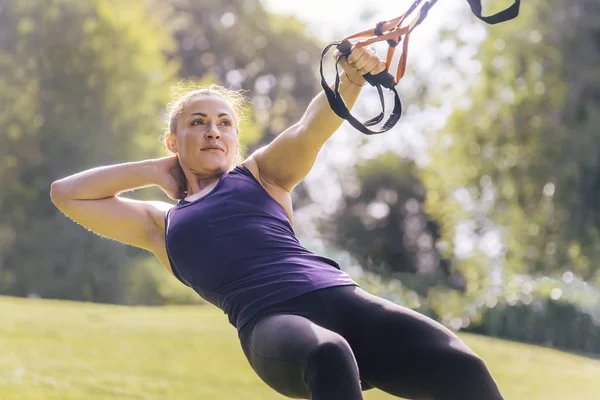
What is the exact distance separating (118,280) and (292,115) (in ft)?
35.4

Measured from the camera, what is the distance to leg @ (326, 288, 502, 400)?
1.94 metres

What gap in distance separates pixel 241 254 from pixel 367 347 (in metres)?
0.40

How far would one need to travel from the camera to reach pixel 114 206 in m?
2.56

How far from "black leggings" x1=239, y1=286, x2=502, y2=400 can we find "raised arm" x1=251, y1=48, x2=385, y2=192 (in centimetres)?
41

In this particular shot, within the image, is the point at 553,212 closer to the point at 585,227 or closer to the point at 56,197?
the point at 585,227

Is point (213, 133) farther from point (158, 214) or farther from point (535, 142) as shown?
point (535, 142)

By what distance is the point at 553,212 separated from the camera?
14.7m

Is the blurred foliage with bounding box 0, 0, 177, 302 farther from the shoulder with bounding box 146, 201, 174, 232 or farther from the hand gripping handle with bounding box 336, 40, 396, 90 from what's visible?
the hand gripping handle with bounding box 336, 40, 396, 90

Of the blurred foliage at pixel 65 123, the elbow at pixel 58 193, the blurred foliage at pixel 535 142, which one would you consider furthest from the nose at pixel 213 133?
the blurred foliage at pixel 65 123

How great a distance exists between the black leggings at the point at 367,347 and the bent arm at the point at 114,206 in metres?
0.65

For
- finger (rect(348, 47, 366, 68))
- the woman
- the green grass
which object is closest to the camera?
the woman

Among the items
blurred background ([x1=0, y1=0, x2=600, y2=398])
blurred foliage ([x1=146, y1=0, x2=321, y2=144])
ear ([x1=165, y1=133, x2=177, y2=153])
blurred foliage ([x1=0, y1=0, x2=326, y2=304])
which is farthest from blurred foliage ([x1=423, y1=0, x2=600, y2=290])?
ear ([x1=165, y1=133, x2=177, y2=153])

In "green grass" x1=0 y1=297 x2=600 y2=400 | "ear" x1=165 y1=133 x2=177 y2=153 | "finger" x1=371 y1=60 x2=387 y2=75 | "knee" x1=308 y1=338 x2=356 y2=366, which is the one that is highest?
"finger" x1=371 y1=60 x2=387 y2=75

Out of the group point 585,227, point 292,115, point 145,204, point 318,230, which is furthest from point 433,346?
point 292,115
